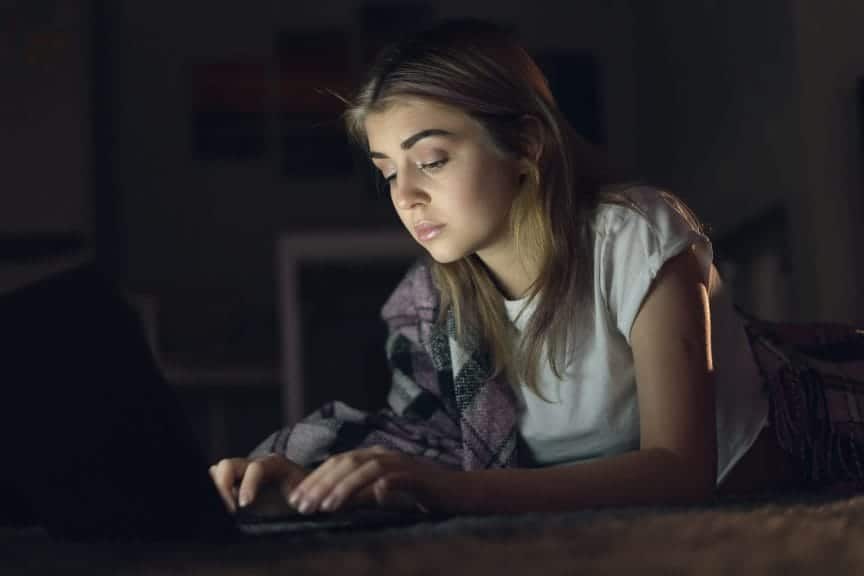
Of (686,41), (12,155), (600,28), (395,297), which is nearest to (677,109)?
(686,41)

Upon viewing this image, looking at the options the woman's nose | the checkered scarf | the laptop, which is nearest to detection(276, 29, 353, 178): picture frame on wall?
the checkered scarf

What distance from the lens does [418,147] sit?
40.7 inches

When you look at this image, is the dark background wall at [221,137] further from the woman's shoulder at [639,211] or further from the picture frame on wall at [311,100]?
the woman's shoulder at [639,211]

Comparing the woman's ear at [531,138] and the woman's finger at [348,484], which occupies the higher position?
the woman's ear at [531,138]

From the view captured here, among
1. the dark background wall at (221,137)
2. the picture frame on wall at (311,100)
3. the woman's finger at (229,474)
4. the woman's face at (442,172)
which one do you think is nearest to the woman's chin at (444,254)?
the woman's face at (442,172)

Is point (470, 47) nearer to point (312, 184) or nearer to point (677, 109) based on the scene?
point (677, 109)

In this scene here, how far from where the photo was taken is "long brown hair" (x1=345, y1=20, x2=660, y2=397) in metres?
1.07

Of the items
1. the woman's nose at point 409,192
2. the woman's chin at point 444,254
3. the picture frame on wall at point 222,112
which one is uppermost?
the picture frame on wall at point 222,112

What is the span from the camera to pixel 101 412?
592 mm

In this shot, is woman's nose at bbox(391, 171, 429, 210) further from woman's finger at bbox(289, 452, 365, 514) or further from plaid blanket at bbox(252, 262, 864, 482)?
woman's finger at bbox(289, 452, 365, 514)

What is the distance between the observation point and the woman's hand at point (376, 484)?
697 mm

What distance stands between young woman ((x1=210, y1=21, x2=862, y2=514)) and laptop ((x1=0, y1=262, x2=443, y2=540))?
10.0 inches

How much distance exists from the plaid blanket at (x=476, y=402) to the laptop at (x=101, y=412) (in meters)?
0.57

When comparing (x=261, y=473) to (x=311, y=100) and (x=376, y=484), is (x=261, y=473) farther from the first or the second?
(x=311, y=100)
